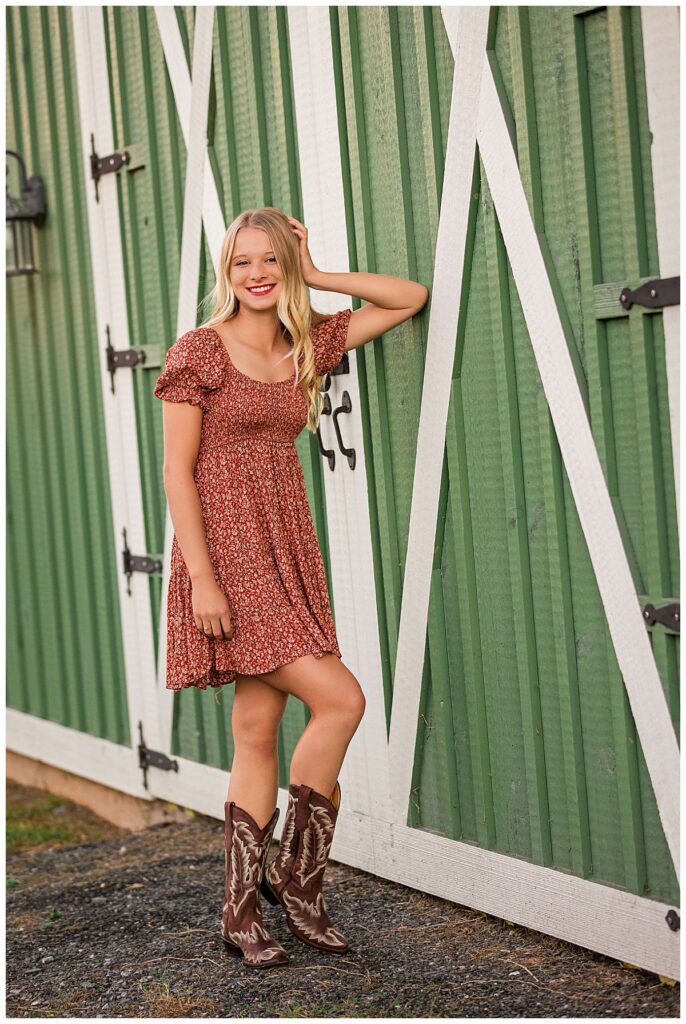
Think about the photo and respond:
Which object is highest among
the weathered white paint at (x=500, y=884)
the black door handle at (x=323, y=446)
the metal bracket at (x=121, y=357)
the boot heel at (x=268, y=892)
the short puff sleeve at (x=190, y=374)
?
the metal bracket at (x=121, y=357)

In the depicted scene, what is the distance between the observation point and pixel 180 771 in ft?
18.4

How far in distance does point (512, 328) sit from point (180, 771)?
2.72 m

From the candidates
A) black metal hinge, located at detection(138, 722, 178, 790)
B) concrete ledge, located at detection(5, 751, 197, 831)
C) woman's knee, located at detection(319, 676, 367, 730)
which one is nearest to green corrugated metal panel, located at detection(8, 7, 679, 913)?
woman's knee, located at detection(319, 676, 367, 730)

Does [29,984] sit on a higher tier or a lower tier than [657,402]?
lower

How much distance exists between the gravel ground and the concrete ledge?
2.47 feet

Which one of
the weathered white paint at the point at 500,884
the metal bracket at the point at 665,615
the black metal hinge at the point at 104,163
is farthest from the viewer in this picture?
the black metal hinge at the point at 104,163

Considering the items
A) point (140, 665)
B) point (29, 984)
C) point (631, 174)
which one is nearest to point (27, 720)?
point (140, 665)

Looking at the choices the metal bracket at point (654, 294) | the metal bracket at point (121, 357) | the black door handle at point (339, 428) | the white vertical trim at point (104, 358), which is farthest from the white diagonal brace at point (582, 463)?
the white vertical trim at point (104, 358)

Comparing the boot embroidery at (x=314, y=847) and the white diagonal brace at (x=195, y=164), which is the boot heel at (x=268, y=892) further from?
the white diagonal brace at (x=195, y=164)

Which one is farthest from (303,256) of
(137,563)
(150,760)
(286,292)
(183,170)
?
(150,760)

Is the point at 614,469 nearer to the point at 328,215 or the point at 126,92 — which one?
the point at 328,215

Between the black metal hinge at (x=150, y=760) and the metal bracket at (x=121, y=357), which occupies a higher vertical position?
the metal bracket at (x=121, y=357)

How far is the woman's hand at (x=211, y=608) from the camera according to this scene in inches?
141

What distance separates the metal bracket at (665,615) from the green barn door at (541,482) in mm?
15
